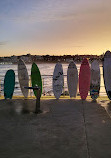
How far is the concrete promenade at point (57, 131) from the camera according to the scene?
9.83ft

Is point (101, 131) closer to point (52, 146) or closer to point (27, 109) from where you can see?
point (52, 146)

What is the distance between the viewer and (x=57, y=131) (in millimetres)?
3787

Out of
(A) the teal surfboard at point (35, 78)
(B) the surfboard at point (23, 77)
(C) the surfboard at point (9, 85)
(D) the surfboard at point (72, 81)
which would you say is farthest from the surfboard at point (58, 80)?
(C) the surfboard at point (9, 85)

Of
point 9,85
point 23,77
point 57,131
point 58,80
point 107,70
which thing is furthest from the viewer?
point 23,77

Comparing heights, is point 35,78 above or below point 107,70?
below

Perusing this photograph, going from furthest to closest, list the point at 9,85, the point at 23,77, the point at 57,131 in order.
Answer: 1. the point at 23,77
2. the point at 9,85
3. the point at 57,131

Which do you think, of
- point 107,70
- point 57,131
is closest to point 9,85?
point 107,70

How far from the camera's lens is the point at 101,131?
377 centimetres

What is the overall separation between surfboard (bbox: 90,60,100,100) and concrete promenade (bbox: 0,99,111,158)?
828 mm

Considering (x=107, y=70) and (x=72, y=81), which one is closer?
(x=107, y=70)

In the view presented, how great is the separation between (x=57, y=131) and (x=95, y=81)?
3477mm

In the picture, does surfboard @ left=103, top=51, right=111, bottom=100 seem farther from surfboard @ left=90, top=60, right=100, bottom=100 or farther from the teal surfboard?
the teal surfboard

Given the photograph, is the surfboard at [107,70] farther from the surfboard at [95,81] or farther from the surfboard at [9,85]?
the surfboard at [9,85]

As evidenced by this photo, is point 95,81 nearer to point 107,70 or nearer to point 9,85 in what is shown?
point 107,70
